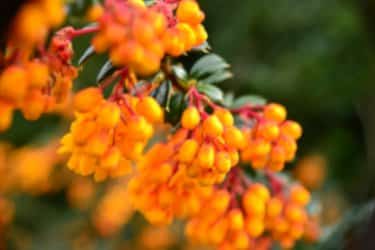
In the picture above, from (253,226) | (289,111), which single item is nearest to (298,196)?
(253,226)

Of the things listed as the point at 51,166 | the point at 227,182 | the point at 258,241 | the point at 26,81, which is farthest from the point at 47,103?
the point at 51,166

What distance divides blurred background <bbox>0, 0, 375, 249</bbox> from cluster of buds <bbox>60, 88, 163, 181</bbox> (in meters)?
1.68

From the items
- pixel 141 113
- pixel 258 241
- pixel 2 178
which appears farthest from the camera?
pixel 2 178

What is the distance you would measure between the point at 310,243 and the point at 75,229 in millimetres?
1304

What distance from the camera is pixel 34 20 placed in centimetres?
84

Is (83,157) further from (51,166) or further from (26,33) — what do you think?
(51,166)

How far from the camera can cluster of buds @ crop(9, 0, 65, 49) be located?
0.84 metres

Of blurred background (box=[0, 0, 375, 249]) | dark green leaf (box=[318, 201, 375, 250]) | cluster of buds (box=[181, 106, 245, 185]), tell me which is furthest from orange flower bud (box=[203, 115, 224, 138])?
blurred background (box=[0, 0, 375, 249])

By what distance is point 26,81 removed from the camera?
38.0 inches

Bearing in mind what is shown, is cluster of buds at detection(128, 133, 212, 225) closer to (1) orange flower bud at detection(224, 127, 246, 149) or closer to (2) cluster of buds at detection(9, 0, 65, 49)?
(1) orange flower bud at detection(224, 127, 246, 149)

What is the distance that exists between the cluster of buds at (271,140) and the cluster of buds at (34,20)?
0.61m

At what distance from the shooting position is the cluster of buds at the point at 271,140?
1.41 metres

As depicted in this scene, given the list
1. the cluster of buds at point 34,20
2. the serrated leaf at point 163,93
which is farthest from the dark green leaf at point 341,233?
the cluster of buds at point 34,20

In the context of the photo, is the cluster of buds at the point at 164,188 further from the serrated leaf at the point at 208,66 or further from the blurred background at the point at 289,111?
the blurred background at the point at 289,111
